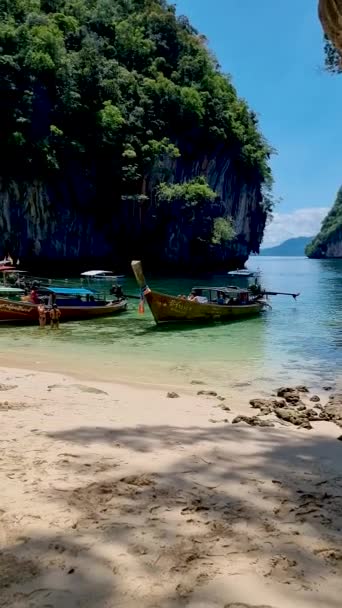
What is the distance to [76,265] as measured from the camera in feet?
144

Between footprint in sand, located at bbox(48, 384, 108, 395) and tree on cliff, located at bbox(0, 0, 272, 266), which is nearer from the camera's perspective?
footprint in sand, located at bbox(48, 384, 108, 395)

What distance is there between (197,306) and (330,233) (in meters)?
120

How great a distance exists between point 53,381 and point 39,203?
31.9 m

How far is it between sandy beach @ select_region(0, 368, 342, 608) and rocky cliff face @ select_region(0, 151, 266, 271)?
33940 mm

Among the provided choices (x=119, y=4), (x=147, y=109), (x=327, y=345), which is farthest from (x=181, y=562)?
(x=119, y=4)

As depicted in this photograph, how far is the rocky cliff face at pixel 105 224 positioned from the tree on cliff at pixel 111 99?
82 cm

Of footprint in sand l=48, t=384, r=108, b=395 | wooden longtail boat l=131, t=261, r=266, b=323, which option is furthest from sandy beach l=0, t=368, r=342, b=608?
wooden longtail boat l=131, t=261, r=266, b=323

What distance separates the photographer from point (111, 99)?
4066 centimetres

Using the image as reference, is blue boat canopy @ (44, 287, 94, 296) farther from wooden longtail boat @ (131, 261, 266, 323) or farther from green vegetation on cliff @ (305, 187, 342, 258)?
green vegetation on cliff @ (305, 187, 342, 258)

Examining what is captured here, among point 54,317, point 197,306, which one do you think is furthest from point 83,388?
point 197,306

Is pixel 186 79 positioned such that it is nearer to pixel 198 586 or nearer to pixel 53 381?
pixel 53 381

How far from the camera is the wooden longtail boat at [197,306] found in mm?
16922

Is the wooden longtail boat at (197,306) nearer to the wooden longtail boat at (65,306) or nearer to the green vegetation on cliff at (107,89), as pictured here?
the wooden longtail boat at (65,306)

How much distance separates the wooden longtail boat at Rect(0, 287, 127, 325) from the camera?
16.7 meters
